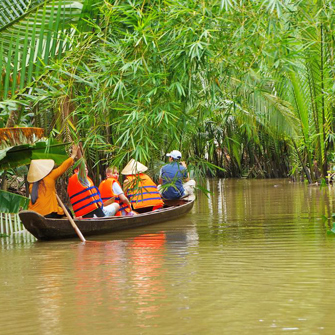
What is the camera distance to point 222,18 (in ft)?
25.9

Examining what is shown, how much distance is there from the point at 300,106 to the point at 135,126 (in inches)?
442

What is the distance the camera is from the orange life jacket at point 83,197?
10727 mm

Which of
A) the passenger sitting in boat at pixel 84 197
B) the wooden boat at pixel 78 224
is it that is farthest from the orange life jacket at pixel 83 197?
the wooden boat at pixel 78 224

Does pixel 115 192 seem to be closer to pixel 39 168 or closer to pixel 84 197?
pixel 84 197

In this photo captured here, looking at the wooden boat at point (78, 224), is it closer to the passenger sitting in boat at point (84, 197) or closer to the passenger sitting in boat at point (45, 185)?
the passenger sitting in boat at point (45, 185)

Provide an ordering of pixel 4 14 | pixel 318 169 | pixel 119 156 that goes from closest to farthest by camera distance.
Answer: pixel 119 156 → pixel 4 14 → pixel 318 169

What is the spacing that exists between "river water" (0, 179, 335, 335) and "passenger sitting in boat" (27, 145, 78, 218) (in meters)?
0.53

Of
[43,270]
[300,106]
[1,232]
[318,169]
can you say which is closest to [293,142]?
[318,169]

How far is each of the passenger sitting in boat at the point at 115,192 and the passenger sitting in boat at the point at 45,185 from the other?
139 cm

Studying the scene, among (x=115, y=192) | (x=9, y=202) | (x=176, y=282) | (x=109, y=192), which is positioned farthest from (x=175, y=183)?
(x=176, y=282)

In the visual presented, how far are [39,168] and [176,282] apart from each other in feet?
13.2

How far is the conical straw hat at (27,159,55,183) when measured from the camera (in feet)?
31.4

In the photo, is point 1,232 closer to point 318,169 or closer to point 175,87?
point 175,87

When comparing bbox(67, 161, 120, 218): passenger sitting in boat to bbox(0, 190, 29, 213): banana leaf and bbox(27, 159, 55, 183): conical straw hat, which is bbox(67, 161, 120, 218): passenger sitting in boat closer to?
bbox(27, 159, 55, 183): conical straw hat
